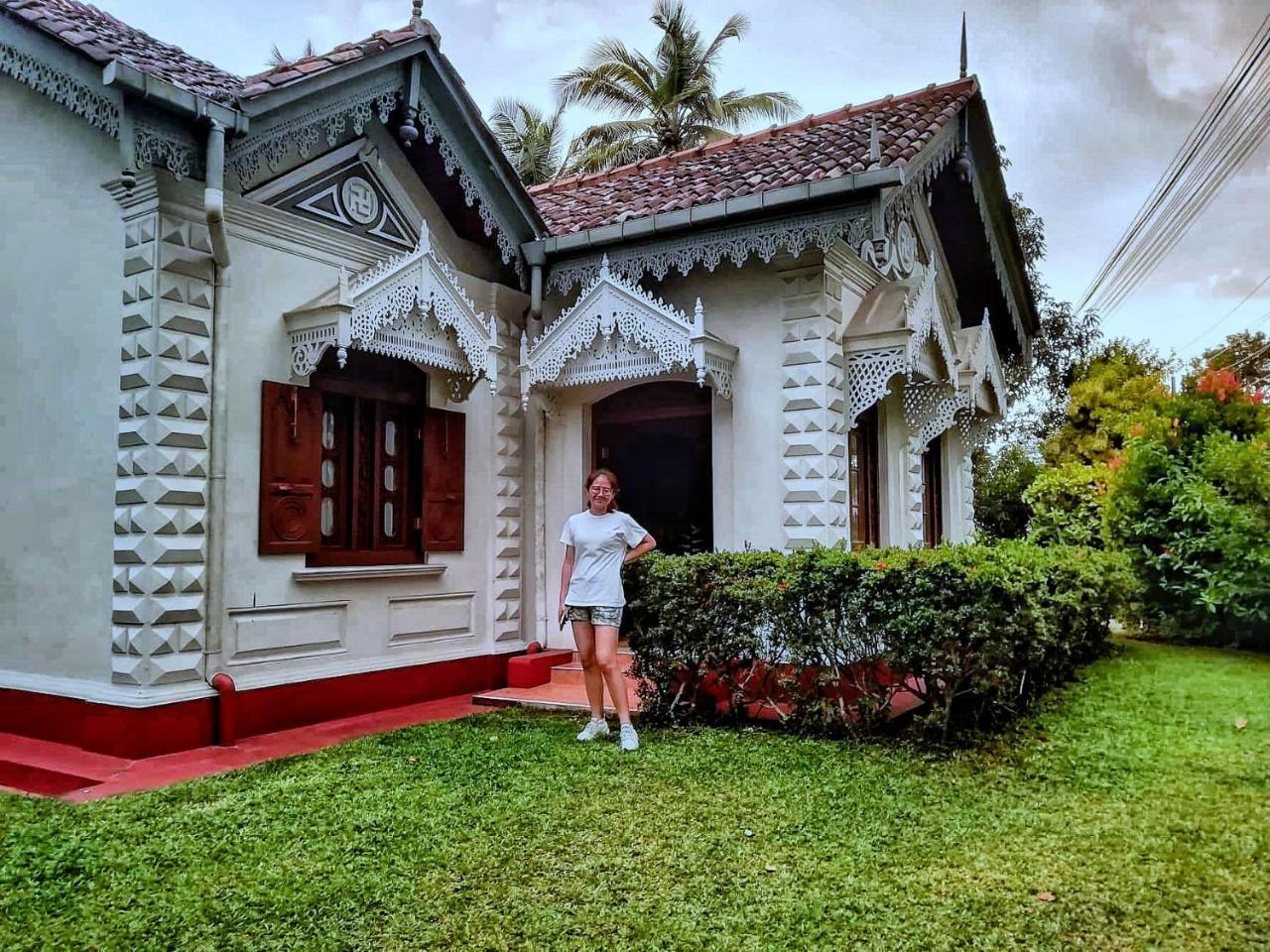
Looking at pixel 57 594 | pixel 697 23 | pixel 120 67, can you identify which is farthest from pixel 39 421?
pixel 697 23

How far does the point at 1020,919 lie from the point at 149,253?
5.95 metres

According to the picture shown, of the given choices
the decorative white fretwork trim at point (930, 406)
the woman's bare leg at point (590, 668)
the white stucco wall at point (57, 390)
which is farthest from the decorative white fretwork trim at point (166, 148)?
the decorative white fretwork trim at point (930, 406)

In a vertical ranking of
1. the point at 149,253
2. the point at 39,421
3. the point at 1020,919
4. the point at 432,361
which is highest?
the point at 149,253

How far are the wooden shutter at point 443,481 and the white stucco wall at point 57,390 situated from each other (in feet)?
7.76

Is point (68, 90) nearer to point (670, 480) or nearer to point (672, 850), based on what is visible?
point (672, 850)

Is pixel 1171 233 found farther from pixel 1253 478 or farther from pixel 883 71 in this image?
pixel 1253 478

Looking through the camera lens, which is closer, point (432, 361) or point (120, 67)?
point (120, 67)

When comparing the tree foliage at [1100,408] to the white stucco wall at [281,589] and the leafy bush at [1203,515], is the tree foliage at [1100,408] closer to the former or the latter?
the leafy bush at [1203,515]

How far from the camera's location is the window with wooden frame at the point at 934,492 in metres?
11.3

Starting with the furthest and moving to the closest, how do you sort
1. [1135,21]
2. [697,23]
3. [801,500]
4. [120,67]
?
[697,23] < [1135,21] < [801,500] < [120,67]

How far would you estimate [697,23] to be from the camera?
92.0 feet

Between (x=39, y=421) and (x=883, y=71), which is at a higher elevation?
(x=883, y=71)

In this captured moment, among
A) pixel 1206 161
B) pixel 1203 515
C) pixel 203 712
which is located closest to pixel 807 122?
pixel 1203 515

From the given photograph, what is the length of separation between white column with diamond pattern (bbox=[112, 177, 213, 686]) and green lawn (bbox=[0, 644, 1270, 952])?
1111 millimetres
